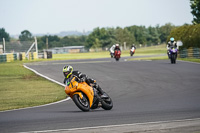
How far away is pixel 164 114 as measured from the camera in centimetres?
888

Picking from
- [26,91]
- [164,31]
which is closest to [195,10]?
[26,91]

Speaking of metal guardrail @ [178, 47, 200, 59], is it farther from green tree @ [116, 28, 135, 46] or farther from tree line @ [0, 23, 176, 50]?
green tree @ [116, 28, 135, 46]

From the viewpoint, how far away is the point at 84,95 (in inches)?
401

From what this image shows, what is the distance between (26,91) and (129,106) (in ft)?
25.5

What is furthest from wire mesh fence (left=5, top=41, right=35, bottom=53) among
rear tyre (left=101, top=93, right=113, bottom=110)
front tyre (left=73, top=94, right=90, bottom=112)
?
front tyre (left=73, top=94, right=90, bottom=112)

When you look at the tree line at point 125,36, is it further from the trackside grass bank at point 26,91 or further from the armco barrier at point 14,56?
the trackside grass bank at point 26,91

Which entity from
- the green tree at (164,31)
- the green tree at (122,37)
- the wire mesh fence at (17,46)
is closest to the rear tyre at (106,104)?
the wire mesh fence at (17,46)

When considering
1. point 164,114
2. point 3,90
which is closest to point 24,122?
point 164,114

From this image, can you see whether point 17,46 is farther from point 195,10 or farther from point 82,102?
point 82,102

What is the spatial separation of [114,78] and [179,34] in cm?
2172

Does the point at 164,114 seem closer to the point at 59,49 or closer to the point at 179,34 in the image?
the point at 179,34

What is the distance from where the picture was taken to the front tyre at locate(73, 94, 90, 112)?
9977 millimetres

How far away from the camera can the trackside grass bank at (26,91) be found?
14.0 m

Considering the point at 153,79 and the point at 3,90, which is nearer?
the point at 3,90
